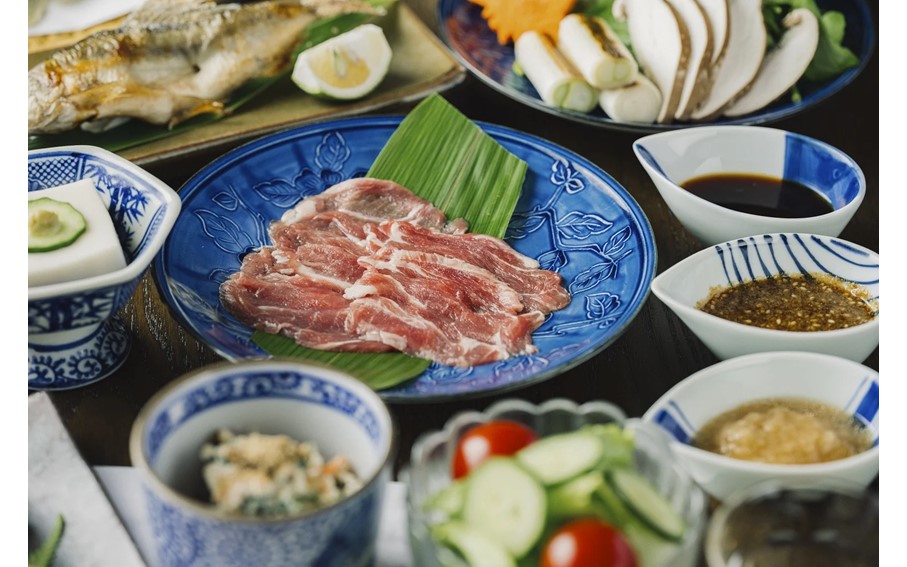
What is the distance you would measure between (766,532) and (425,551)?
49 centimetres

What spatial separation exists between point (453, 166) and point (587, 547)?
1.45 metres

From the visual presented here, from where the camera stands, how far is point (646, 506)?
130 centimetres

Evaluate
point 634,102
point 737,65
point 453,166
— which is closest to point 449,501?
point 453,166

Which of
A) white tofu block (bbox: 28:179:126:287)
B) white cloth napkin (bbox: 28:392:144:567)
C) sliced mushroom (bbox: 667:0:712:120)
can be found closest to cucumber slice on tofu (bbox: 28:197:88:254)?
white tofu block (bbox: 28:179:126:287)

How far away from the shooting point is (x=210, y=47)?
2844 mm

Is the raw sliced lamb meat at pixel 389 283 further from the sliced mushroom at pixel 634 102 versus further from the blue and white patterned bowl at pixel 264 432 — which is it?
the sliced mushroom at pixel 634 102

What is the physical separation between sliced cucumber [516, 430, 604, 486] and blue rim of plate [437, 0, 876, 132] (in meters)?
1.44

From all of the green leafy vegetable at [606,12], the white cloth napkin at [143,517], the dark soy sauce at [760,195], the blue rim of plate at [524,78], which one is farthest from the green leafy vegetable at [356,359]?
the green leafy vegetable at [606,12]

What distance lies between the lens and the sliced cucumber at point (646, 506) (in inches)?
50.7

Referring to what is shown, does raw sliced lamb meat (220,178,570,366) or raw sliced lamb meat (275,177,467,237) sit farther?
raw sliced lamb meat (275,177,467,237)

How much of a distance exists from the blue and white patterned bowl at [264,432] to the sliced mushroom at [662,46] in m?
1.62

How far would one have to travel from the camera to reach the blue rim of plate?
265cm

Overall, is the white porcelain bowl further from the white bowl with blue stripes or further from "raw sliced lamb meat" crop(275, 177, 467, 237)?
"raw sliced lamb meat" crop(275, 177, 467, 237)

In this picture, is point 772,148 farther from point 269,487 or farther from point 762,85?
point 269,487
